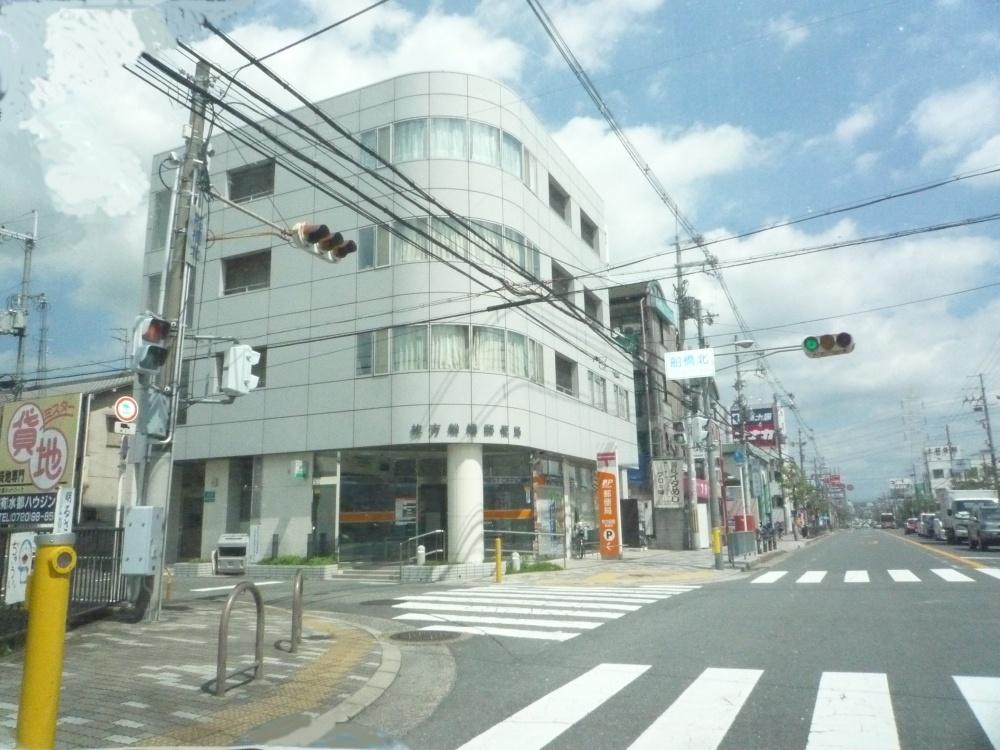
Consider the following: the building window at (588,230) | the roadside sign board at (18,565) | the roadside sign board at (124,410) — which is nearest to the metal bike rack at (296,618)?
the roadside sign board at (18,565)

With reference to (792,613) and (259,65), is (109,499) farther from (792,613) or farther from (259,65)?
(792,613)

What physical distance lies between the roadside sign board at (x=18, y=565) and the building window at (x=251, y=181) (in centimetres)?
2009

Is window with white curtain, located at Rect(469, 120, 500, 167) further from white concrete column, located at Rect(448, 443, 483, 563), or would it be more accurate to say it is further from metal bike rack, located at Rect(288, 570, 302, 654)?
metal bike rack, located at Rect(288, 570, 302, 654)

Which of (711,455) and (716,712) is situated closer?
(716,712)

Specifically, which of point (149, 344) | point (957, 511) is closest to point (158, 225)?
point (149, 344)

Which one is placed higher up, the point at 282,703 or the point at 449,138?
the point at 449,138

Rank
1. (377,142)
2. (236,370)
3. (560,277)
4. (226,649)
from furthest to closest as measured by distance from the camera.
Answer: (560,277) → (377,142) → (236,370) → (226,649)

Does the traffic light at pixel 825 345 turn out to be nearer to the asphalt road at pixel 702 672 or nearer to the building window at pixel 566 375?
the asphalt road at pixel 702 672

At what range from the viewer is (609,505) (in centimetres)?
2586

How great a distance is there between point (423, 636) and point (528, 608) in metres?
3.11

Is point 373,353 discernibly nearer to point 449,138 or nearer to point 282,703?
point 449,138

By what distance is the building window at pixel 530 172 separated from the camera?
26125 millimetres

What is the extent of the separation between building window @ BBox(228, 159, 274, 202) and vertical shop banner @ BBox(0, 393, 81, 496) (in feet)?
54.0

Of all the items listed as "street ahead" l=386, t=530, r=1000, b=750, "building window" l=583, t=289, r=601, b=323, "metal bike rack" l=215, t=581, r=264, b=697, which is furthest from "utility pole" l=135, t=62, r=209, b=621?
"building window" l=583, t=289, r=601, b=323
